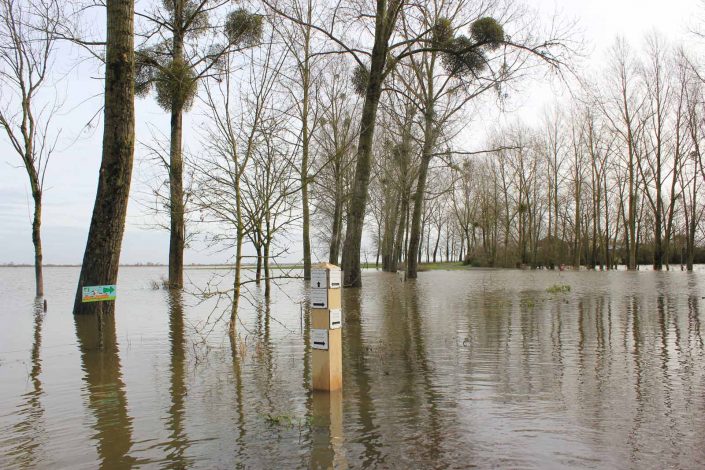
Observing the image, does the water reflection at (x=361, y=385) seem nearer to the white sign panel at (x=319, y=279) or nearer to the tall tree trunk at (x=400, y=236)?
the white sign panel at (x=319, y=279)

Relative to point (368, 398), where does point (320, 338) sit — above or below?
above

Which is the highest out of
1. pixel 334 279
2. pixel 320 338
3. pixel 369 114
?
pixel 369 114

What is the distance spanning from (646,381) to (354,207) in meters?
A: 10.4

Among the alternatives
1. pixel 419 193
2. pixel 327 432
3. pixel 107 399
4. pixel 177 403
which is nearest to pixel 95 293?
pixel 107 399

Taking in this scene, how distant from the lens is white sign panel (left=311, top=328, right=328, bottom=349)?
13.9 ft

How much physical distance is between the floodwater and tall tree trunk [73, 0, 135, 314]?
114 cm

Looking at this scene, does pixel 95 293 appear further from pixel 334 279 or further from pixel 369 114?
pixel 369 114

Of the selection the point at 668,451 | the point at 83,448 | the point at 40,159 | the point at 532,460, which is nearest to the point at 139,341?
the point at 83,448

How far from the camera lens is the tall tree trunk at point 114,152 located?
8.27m

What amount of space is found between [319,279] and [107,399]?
2.04 m

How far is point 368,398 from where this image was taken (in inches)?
168

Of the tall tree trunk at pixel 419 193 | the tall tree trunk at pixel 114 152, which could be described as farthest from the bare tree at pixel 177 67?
the tall tree trunk at pixel 419 193

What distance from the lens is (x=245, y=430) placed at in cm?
351

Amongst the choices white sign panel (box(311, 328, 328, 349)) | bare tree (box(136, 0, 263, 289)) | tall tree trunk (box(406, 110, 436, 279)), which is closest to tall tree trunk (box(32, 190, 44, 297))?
bare tree (box(136, 0, 263, 289))
